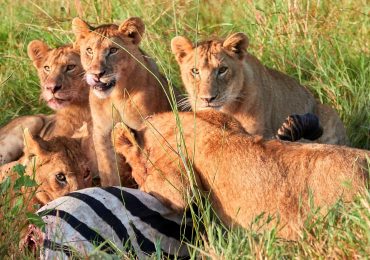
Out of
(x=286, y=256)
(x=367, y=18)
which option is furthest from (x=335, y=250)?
(x=367, y=18)

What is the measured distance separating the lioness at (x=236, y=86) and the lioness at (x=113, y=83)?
263 mm

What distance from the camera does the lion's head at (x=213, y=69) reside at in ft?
21.6

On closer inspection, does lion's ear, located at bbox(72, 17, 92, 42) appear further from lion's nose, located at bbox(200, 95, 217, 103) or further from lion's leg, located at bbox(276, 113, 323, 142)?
lion's leg, located at bbox(276, 113, 323, 142)

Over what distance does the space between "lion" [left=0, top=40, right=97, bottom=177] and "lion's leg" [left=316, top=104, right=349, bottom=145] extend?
159 centimetres

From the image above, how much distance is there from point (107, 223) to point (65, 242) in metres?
0.36

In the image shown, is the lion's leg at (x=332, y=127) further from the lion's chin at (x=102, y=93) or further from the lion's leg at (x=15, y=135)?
the lion's leg at (x=15, y=135)

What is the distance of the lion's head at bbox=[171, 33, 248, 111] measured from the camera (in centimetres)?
659

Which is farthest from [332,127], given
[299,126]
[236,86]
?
[299,126]

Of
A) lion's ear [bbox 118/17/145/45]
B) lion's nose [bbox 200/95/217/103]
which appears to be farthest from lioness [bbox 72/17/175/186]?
lion's nose [bbox 200/95/217/103]

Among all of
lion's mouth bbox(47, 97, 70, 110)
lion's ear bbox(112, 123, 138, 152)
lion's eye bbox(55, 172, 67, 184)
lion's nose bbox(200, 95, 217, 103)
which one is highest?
lion's ear bbox(112, 123, 138, 152)

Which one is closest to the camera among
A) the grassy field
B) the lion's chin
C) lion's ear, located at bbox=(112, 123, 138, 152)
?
lion's ear, located at bbox=(112, 123, 138, 152)

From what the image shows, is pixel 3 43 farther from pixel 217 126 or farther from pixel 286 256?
pixel 286 256

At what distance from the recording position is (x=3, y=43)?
28.0ft

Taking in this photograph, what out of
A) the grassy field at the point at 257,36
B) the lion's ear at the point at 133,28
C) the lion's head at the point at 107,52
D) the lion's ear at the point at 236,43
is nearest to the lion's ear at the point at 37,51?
the grassy field at the point at 257,36
